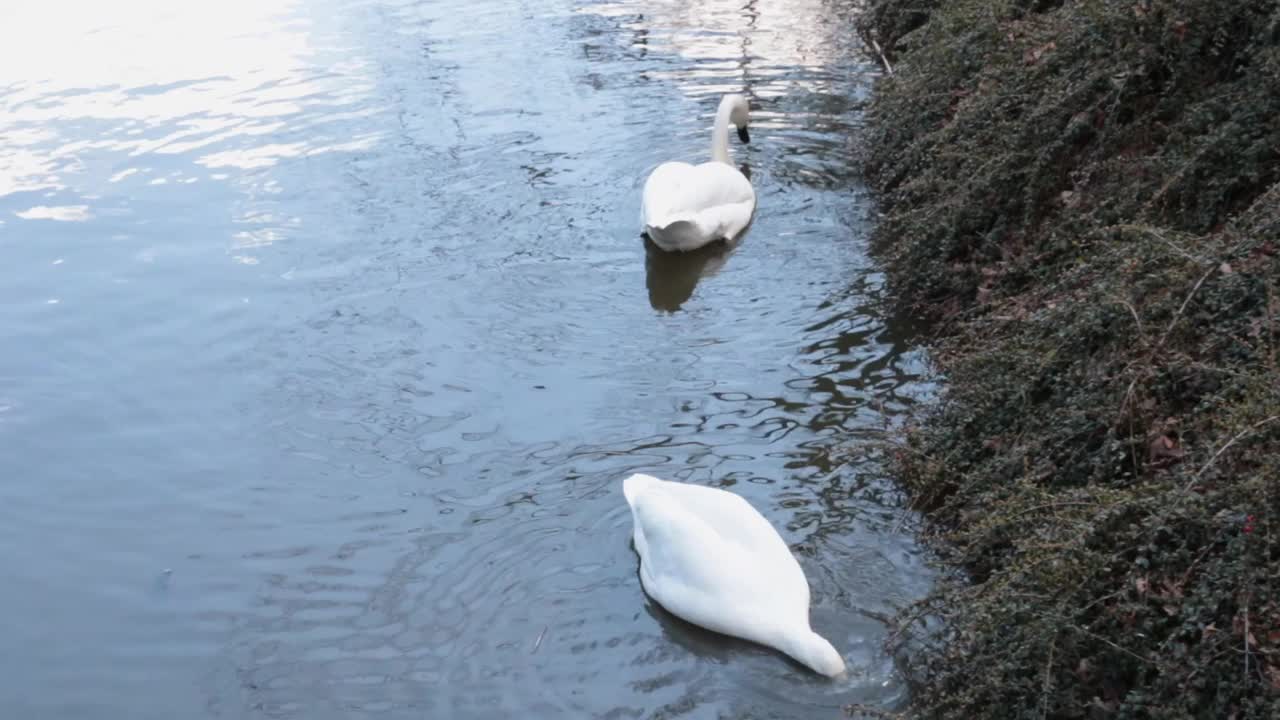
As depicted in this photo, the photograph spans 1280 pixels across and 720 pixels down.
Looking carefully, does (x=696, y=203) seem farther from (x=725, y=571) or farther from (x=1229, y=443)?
(x=1229, y=443)

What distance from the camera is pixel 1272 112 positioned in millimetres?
6016

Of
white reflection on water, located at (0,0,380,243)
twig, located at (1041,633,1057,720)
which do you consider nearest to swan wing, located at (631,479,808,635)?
twig, located at (1041,633,1057,720)

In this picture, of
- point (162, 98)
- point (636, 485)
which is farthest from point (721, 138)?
point (162, 98)

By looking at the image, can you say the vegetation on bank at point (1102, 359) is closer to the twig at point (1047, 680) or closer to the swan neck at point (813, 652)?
the twig at point (1047, 680)

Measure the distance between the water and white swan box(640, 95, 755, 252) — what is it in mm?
186

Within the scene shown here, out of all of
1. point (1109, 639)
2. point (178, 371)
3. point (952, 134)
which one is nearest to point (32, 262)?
point (178, 371)

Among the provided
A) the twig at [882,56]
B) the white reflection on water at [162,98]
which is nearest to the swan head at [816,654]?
the white reflection on water at [162,98]

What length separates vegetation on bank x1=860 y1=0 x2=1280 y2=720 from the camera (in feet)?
13.5

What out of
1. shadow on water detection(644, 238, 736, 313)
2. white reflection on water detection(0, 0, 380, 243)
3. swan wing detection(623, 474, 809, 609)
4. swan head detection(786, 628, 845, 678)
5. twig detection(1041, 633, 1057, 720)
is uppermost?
twig detection(1041, 633, 1057, 720)

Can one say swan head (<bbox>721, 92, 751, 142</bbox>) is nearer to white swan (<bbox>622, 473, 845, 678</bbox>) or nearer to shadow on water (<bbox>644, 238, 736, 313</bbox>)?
shadow on water (<bbox>644, 238, 736, 313</bbox>)

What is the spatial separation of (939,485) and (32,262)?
7.11 metres

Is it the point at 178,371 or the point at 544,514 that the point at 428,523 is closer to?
the point at 544,514

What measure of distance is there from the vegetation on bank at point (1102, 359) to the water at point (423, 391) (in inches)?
18.0

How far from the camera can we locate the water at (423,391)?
5.31 m
